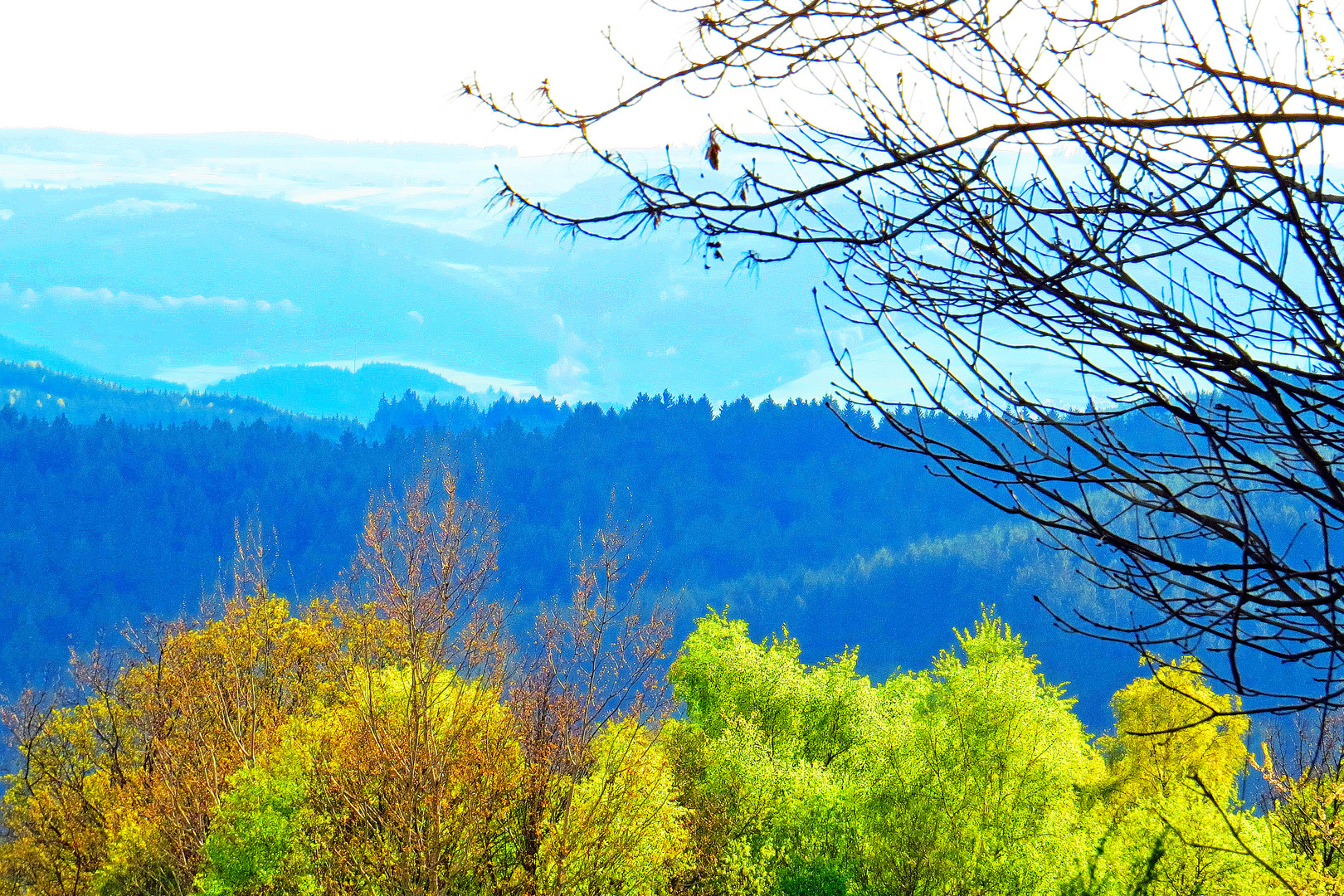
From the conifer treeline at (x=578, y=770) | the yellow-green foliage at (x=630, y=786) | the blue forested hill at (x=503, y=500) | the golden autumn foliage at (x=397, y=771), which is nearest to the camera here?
the golden autumn foliage at (x=397, y=771)

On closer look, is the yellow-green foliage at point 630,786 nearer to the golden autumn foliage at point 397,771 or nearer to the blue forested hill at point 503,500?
the golden autumn foliage at point 397,771

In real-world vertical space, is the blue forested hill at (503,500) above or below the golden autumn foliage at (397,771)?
above

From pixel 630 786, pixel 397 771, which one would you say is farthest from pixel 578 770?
pixel 397 771

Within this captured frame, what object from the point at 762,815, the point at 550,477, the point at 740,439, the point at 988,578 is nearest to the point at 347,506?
the point at 550,477

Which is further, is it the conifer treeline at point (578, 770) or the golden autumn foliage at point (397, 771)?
the conifer treeline at point (578, 770)

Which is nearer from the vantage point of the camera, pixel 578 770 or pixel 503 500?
pixel 578 770

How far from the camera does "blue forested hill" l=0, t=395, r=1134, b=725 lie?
161 metres

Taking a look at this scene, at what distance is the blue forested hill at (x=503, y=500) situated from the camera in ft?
527

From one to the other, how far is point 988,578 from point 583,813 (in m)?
123

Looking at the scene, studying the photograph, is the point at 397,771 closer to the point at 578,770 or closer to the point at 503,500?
the point at 578,770

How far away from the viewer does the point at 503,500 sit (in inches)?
6550

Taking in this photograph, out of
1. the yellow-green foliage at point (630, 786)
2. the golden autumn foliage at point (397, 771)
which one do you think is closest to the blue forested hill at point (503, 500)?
the yellow-green foliage at point (630, 786)

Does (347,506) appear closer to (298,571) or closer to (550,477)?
(298,571)

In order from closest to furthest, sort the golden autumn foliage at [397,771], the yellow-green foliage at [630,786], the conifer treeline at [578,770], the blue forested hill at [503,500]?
the golden autumn foliage at [397,771]
the conifer treeline at [578,770]
the yellow-green foliage at [630,786]
the blue forested hill at [503,500]
